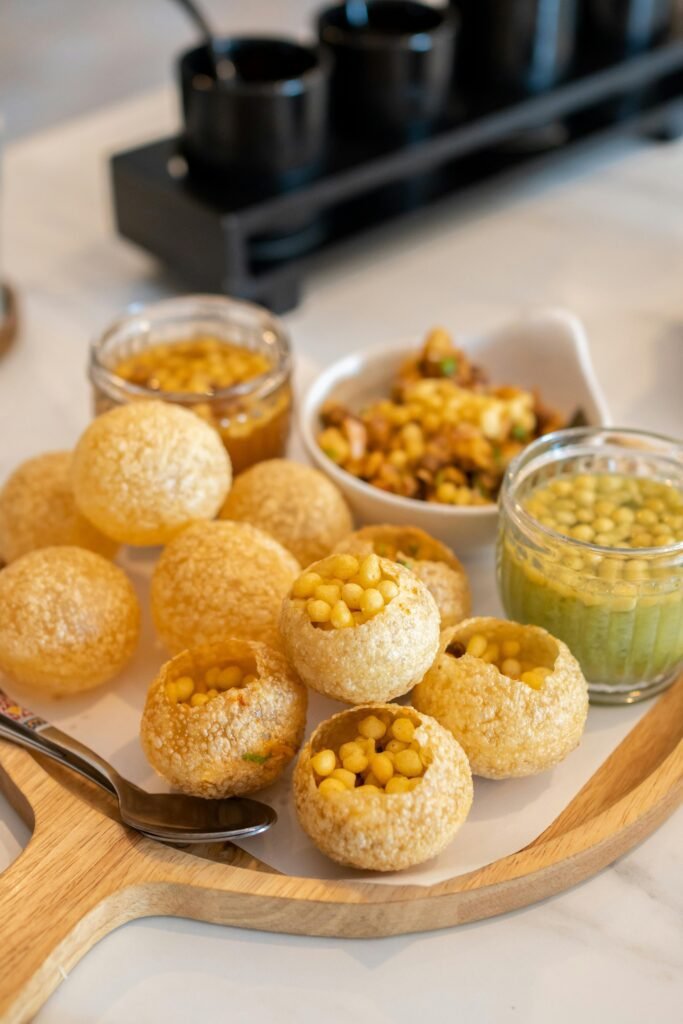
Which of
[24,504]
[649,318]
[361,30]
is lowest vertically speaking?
[649,318]

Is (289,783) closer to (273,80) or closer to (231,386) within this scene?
(231,386)

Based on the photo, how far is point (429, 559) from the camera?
991mm

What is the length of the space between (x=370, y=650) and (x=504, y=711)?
0.12m

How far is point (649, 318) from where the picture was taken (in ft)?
5.08

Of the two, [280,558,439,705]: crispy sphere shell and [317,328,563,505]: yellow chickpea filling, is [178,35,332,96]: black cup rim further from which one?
[280,558,439,705]: crispy sphere shell

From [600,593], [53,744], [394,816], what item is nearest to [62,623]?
[53,744]

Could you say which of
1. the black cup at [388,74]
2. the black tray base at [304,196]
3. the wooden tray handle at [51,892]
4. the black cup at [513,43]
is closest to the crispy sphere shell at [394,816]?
the wooden tray handle at [51,892]

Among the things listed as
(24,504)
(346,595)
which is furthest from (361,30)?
(346,595)

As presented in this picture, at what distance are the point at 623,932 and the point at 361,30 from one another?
131 centimetres

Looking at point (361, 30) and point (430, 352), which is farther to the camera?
point (361, 30)

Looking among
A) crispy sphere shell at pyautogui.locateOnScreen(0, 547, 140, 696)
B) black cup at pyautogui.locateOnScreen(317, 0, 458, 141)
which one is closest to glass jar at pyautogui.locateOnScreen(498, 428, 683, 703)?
crispy sphere shell at pyautogui.locateOnScreen(0, 547, 140, 696)

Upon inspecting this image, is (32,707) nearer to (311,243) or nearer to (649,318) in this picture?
(311,243)

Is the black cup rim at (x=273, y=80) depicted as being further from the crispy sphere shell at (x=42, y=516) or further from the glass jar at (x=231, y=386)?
the crispy sphere shell at (x=42, y=516)

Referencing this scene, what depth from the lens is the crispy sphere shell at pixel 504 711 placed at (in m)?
0.82
